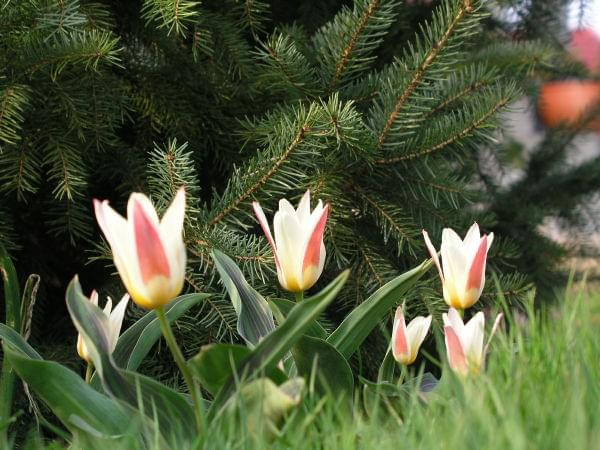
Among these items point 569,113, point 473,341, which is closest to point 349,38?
point 473,341

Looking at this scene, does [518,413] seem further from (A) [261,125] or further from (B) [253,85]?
(B) [253,85]

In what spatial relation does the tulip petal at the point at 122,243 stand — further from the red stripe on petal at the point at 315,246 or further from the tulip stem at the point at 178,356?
the red stripe on petal at the point at 315,246

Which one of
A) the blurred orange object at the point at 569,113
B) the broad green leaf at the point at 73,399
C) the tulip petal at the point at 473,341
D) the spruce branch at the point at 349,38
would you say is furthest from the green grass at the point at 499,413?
the blurred orange object at the point at 569,113

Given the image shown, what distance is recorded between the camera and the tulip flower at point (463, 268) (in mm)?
1124

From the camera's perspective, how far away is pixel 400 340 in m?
1.15

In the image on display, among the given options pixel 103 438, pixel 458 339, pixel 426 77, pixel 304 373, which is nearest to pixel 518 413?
pixel 458 339

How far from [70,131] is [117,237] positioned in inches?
26.5

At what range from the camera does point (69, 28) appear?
4.78 ft

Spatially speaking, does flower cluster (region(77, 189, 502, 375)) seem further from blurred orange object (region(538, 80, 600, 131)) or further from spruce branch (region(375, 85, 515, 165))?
blurred orange object (region(538, 80, 600, 131))

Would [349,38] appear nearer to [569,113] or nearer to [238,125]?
[238,125]

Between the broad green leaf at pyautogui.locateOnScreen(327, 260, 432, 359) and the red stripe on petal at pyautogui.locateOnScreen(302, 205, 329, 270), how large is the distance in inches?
3.4

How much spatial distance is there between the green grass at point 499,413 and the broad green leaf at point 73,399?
0.44 feet

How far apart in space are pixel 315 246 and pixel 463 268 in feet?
0.65

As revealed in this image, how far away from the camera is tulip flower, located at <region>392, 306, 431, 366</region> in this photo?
114 cm
